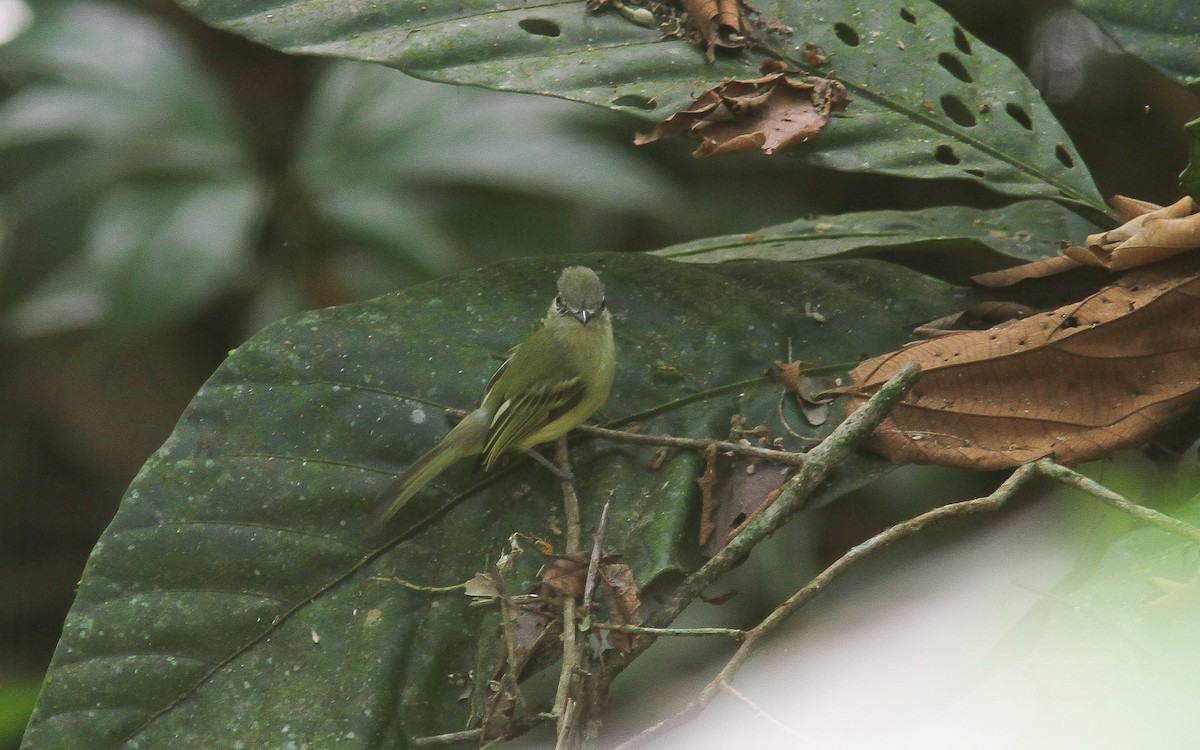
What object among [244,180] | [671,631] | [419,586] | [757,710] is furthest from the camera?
[244,180]

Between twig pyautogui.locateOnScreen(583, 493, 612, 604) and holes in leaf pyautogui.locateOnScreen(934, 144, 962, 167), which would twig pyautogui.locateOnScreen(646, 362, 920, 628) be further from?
holes in leaf pyautogui.locateOnScreen(934, 144, 962, 167)

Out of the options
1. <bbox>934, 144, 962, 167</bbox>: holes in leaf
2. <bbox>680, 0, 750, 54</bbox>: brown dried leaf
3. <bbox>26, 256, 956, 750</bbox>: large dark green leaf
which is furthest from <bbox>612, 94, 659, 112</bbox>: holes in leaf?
<bbox>934, 144, 962, 167</bbox>: holes in leaf

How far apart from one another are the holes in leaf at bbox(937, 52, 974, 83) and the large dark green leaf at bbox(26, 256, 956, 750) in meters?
0.47

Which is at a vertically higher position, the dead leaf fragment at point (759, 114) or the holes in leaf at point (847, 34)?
the holes in leaf at point (847, 34)

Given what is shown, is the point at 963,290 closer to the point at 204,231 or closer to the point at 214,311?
the point at 204,231

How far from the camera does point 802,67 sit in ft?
7.40

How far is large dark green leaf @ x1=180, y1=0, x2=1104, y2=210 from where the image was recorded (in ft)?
6.79

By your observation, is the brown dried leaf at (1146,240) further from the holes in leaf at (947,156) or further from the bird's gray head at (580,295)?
the bird's gray head at (580,295)

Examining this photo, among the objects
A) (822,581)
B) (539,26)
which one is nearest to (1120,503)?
(822,581)

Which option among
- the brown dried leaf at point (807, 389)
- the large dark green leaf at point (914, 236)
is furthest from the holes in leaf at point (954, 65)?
the brown dried leaf at point (807, 389)

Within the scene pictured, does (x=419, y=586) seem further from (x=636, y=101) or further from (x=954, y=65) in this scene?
(x=954, y=65)

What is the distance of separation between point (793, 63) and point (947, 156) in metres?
0.36

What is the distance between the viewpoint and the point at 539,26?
221 centimetres

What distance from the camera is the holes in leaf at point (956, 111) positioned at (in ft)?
7.55
